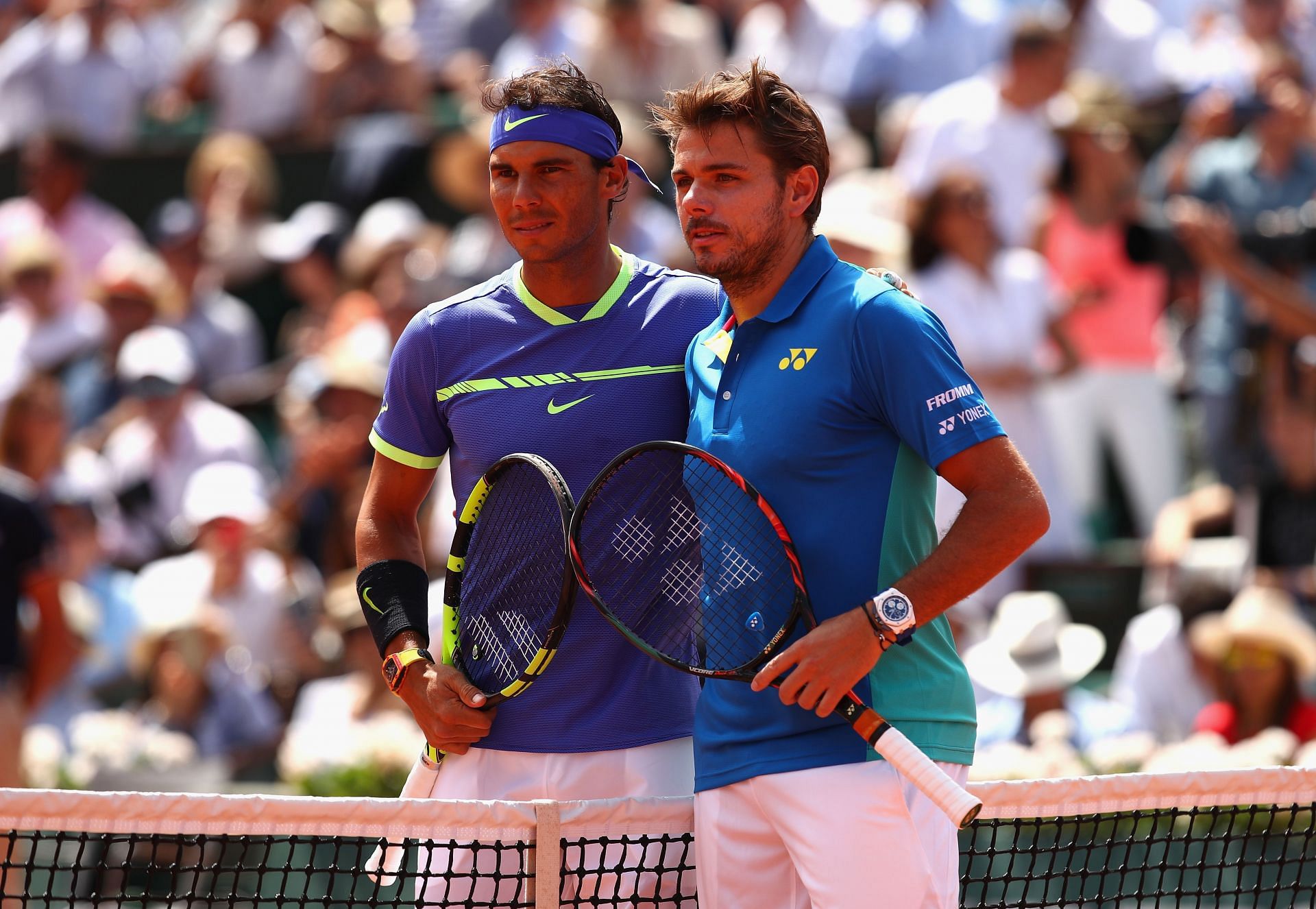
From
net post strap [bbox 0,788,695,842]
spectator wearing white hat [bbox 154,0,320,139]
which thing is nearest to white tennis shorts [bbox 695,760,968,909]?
net post strap [bbox 0,788,695,842]

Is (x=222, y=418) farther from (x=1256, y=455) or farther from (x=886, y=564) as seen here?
(x=886, y=564)

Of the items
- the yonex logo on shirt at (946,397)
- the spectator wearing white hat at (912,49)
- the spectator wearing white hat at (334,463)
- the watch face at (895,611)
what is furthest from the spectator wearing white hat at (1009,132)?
the watch face at (895,611)

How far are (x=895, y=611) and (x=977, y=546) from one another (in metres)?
0.16

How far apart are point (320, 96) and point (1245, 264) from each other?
5692 millimetres

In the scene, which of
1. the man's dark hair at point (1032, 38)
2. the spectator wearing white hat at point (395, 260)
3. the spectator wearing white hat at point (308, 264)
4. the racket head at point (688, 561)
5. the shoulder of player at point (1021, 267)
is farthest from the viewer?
the spectator wearing white hat at point (308, 264)

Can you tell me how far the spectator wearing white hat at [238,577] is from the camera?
25.5 feet

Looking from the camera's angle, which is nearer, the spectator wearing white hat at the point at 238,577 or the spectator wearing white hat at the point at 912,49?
the spectator wearing white hat at the point at 238,577

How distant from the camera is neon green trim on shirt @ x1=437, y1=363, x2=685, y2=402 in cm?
349

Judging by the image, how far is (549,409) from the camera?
3.49 meters

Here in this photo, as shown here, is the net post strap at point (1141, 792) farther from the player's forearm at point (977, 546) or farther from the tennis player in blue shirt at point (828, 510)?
the player's forearm at point (977, 546)

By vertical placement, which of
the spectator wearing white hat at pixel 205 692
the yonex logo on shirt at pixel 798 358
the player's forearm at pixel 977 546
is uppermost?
the yonex logo on shirt at pixel 798 358

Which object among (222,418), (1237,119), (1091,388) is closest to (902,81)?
(1237,119)

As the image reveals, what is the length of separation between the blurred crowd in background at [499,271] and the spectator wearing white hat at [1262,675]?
0.05 ft

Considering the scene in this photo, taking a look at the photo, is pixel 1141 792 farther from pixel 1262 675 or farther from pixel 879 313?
pixel 1262 675
